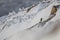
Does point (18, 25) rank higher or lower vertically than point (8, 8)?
lower

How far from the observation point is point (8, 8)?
5.45 meters

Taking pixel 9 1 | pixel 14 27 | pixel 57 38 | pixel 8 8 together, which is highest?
pixel 9 1

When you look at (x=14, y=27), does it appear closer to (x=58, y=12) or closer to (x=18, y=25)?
(x=18, y=25)

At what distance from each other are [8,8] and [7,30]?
2.86 meters

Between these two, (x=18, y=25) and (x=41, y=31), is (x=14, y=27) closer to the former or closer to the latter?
(x=18, y=25)

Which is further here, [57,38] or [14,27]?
[14,27]

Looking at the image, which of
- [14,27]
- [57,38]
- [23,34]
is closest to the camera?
[57,38]

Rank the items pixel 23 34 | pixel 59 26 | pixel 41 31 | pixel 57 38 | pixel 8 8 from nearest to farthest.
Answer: pixel 57 38 < pixel 59 26 < pixel 41 31 < pixel 23 34 < pixel 8 8

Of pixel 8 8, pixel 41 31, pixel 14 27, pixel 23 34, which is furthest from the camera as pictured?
pixel 8 8

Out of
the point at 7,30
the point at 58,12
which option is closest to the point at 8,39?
the point at 7,30

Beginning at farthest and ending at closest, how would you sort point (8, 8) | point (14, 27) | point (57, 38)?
1. point (8, 8)
2. point (14, 27)
3. point (57, 38)

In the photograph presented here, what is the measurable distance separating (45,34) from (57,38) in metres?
0.20

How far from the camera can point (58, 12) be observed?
7.41ft

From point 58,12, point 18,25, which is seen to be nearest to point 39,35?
point 58,12
